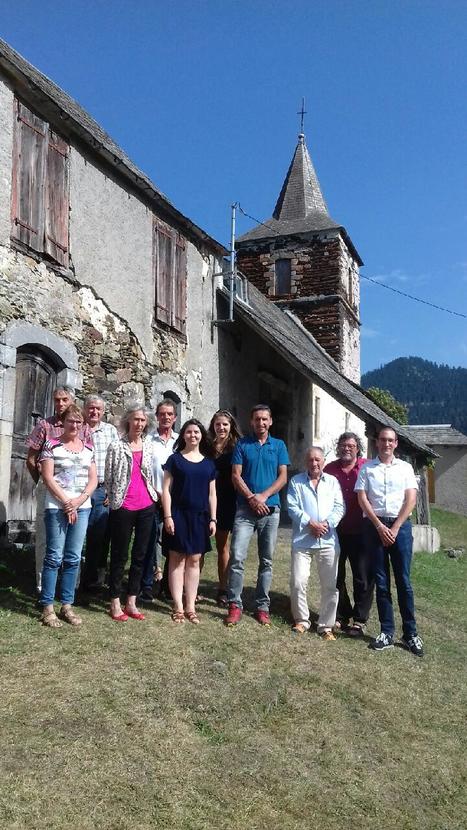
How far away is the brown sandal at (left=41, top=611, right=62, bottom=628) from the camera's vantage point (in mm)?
5293

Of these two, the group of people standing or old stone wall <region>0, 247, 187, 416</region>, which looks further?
old stone wall <region>0, 247, 187, 416</region>

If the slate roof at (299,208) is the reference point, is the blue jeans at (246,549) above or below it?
below

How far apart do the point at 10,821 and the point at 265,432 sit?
3659mm

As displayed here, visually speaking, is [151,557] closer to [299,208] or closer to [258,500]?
[258,500]

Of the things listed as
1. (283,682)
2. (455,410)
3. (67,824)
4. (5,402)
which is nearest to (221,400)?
(5,402)

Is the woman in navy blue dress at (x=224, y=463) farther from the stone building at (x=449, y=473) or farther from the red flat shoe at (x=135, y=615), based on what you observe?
the stone building at (x=449, y=473)

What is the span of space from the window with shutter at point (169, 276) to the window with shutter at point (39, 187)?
93.5 inches

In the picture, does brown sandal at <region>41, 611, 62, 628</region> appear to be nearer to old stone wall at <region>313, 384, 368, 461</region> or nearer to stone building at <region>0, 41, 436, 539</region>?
stone building at <region>0, 41, 436, 539</region>

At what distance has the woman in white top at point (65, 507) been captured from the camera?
17.5 ft

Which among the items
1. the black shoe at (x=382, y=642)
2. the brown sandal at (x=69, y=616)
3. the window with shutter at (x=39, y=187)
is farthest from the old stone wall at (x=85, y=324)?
the black shoe at (x=382, y=642)

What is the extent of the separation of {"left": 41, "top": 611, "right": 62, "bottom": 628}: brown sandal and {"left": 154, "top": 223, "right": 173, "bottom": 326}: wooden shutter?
617 cm

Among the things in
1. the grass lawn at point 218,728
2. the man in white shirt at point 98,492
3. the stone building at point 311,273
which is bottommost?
the grass lawn at point 218,728

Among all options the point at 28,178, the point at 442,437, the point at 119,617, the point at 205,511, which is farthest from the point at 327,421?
the point at 442,437

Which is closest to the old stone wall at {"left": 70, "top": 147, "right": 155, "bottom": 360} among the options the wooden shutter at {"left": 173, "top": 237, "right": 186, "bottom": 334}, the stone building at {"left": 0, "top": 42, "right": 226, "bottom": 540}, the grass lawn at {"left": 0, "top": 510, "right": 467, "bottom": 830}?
the stone building at {"left": 0, "top": 42, "right": 226, "bottom": 540}
